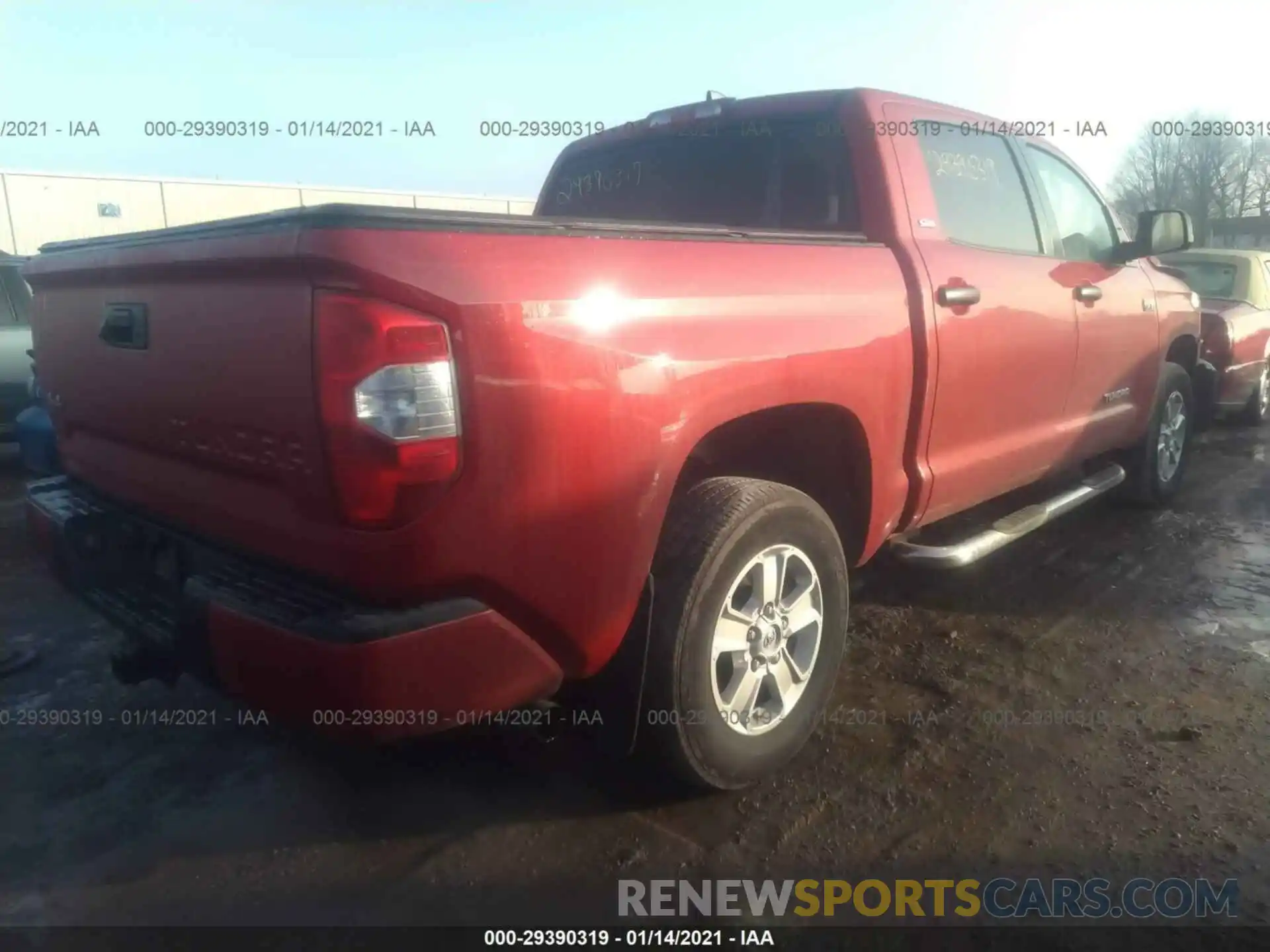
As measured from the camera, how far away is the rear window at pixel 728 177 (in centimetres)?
334

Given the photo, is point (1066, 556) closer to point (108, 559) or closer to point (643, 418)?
point (643, 418)

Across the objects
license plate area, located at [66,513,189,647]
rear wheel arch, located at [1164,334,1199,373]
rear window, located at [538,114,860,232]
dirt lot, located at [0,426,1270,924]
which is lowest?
dirt lot, located at [0,426,1270,924]

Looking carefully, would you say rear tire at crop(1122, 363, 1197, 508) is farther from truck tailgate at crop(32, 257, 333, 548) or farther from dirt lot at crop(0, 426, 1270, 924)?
truck tailgate at crop(32, 257, 333, 548)

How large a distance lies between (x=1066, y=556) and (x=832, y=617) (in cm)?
240

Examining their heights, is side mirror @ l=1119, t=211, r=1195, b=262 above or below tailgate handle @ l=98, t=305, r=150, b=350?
above

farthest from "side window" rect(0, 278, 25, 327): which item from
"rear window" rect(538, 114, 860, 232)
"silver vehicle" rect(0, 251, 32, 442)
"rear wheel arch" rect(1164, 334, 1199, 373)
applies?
"rear wheel arch" rect(1164, 334, 1199, 373)

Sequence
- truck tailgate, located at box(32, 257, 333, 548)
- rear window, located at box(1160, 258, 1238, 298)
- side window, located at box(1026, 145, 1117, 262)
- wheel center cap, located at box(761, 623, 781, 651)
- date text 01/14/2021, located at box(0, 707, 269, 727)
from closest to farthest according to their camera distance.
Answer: truck tailgate, located at box(32, 257, 333, 548)
wheel center cap, located at box(761, 623, 781, 651)
date text 01/14/2021, located at box(0, 707, 269, 727)
side window, located at box(1026, 145, 1117, 262)
rear window, located at box(1160, 258, 1238, 298)

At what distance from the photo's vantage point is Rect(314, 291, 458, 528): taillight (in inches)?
69.7

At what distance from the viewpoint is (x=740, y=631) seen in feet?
8.42

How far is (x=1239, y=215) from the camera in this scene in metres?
35.8

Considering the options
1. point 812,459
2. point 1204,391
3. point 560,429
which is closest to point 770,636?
point 812,459

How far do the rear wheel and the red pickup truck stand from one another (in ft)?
18.3

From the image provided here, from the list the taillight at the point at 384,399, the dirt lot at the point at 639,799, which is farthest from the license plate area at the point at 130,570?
the taillight at the point at 384,399

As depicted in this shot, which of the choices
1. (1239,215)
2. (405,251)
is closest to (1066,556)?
(405,251)
